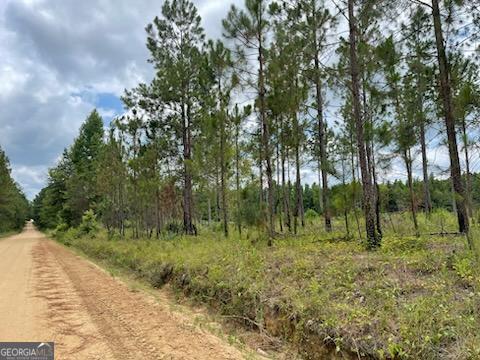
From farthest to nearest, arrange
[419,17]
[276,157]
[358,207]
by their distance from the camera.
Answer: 1. [276,157]
2. [358,207]
3. [419,17]

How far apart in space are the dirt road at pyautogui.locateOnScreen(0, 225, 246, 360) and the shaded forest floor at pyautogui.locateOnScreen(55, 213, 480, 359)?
0.98 metres

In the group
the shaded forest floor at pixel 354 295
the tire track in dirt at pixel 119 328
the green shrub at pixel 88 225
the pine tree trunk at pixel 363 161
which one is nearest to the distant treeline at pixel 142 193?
the green shrub at pixel 88 225

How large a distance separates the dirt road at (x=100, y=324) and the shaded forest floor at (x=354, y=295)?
985 millimetres

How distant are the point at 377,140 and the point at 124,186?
59.5 feet

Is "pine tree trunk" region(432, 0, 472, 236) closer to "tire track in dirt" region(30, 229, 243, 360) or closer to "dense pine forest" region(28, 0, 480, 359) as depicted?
"dense pine forest" region(28, 0, 480, 359)

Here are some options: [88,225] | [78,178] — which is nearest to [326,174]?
[88,225]

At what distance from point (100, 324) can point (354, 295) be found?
399 centimetres

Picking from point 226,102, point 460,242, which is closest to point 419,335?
point 460,242

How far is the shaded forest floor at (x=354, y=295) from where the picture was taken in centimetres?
392

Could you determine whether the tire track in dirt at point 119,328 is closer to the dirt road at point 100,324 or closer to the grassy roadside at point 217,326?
the dirt road at point 100,324

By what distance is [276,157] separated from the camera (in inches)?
682

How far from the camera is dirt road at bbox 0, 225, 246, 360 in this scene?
484cm

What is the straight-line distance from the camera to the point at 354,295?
17.1 feet

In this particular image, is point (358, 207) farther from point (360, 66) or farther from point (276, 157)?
point (276, 157)
